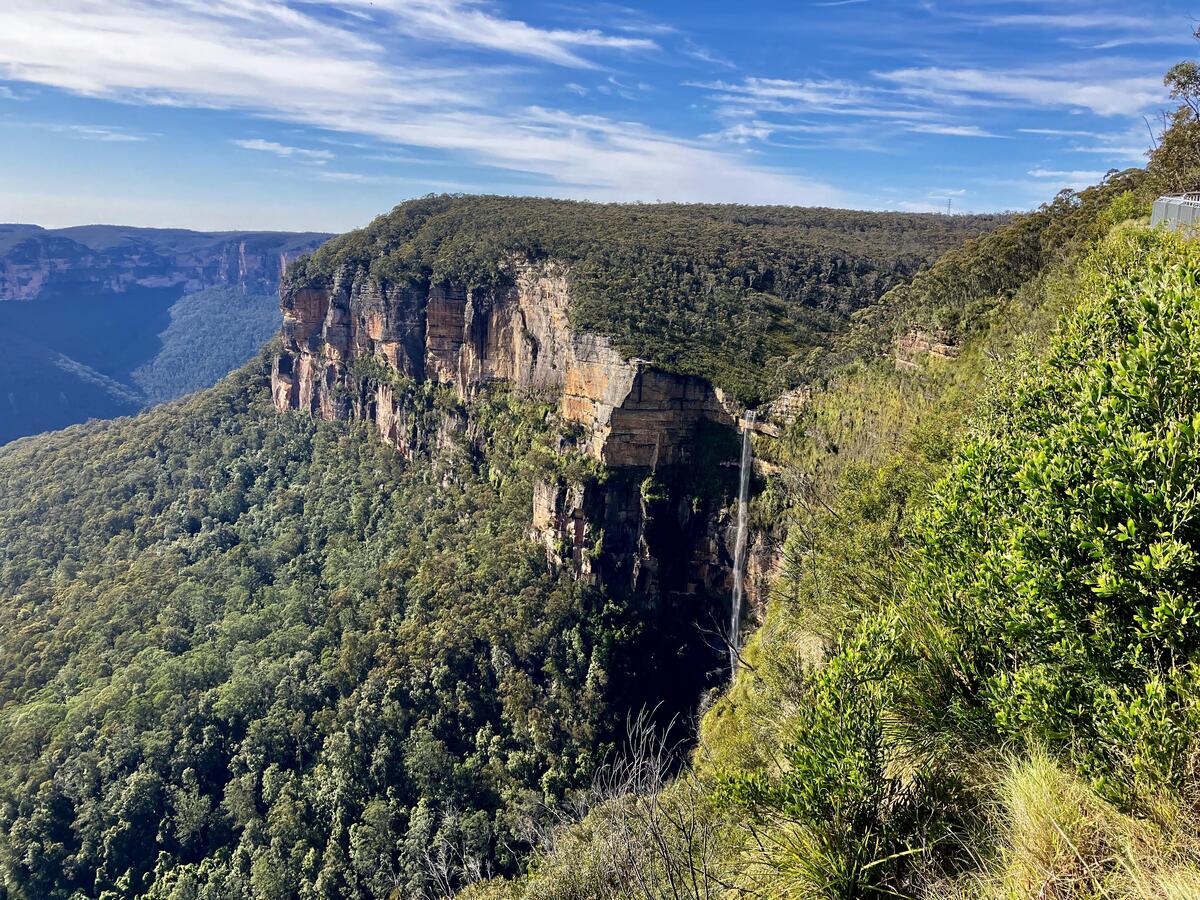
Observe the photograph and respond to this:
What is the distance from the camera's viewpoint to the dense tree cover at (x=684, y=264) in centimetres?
3919

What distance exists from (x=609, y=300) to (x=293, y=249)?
142920mm

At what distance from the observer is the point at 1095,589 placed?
19.3 feet

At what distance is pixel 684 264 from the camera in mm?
46719

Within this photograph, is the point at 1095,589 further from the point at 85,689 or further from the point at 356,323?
the point at 356,323

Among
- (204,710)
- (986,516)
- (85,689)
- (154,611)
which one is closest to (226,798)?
(204,710)

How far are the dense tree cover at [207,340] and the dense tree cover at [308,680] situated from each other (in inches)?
4168

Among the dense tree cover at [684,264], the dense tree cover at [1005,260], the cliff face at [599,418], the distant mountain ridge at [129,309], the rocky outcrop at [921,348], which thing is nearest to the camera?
the dense tree cover at [1005,260]

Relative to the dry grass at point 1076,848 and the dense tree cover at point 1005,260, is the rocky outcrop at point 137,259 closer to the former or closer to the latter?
the dense tree cover at point 1005,260

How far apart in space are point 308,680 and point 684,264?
3378cm

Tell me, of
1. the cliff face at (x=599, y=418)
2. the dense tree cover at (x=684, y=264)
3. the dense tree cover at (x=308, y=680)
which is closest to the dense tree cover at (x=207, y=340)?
the dense tree cover at (x=684, y=264)

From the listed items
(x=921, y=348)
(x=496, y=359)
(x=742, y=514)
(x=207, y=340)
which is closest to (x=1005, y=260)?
(x=921, y=348)

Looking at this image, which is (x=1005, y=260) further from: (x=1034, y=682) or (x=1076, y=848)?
(x=1076, y=848)

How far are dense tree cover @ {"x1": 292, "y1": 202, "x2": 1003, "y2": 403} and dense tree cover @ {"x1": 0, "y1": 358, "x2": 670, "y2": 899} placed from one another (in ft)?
30.5

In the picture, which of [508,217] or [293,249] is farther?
[293,249]
